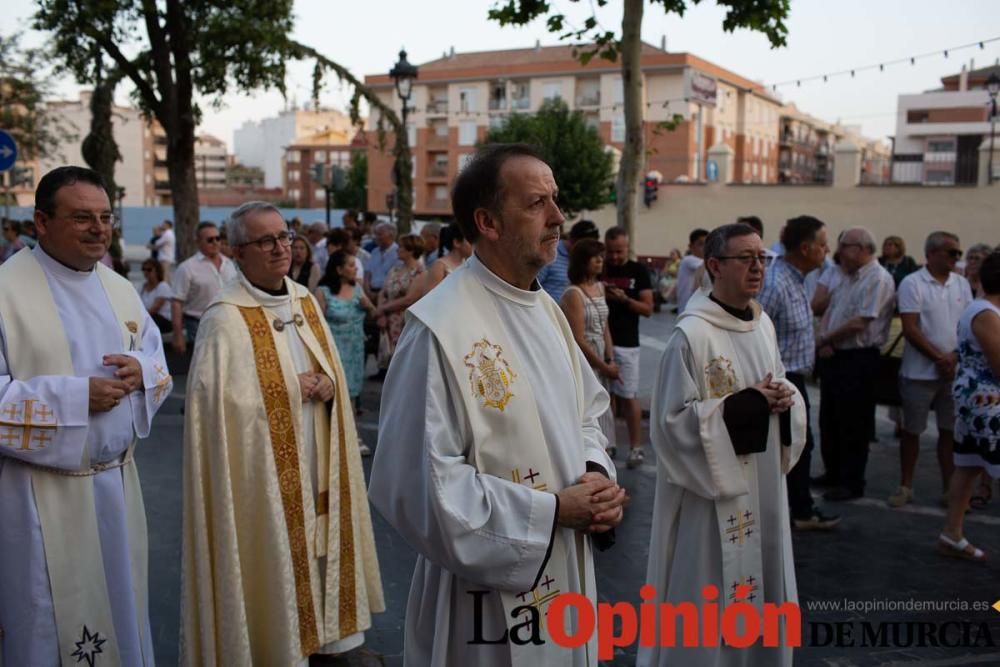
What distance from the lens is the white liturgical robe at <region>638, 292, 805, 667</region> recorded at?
3760 mm

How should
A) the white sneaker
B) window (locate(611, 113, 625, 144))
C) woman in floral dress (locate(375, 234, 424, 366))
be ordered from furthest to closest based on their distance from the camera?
window (locate(611, 113, 625, 144)) → woman in floral dress (locate(375, 234, 424, 366)) → the white sneaker

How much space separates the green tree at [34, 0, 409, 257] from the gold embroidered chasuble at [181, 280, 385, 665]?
33.6 ft

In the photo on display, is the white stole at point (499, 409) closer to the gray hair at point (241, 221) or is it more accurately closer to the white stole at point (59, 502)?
the white stole at point (59, 502)

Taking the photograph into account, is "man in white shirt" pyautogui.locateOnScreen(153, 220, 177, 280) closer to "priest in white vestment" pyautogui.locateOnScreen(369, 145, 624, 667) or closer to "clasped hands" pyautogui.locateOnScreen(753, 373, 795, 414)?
"clasped hands" pyautogui.locateOnScreen(753, 373, 795, 414)

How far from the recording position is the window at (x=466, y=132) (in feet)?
214

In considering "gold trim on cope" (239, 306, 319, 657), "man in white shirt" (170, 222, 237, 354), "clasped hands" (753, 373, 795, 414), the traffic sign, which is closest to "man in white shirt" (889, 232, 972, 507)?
"clasped hands" (753, 373, 795, 414)

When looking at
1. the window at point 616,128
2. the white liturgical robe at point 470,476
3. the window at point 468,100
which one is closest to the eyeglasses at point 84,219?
the white liturgical robe at point 470,476

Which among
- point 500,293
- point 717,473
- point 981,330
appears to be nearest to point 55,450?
point 500,293

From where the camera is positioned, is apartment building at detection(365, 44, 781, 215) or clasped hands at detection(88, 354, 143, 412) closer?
clasped hands at detection(88, 354, 143, 412)

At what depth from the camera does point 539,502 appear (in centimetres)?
240

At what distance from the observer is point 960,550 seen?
18.5 ft

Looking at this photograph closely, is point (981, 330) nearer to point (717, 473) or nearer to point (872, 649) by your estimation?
point (872, 649)

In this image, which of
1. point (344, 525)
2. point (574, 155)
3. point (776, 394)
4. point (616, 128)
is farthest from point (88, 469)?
point (616, 128)

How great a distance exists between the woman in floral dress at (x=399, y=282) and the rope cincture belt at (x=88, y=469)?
5627mm
